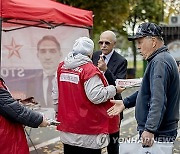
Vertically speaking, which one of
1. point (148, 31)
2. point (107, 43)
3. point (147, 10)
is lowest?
point (107, 43)

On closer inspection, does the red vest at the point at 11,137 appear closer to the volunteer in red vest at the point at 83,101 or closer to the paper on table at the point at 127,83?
the volunteer in red vest at the point at 83,101

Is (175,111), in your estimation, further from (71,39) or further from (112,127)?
(71,39)

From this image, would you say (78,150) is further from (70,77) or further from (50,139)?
(50,139)

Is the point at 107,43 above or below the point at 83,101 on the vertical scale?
above

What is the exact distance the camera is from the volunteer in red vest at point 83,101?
12.5 feet

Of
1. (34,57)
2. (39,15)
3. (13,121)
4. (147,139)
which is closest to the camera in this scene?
(147,139)

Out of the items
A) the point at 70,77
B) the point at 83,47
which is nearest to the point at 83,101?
the point at 70,77

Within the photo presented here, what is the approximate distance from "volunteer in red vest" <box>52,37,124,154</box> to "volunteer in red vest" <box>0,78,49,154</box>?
1.74 ft

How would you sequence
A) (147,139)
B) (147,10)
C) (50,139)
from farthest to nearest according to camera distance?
(147,10) → (50,139) → (147,139)

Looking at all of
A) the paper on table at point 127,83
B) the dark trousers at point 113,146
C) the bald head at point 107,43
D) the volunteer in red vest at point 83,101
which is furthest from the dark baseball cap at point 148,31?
the dark trousers at point 113,146

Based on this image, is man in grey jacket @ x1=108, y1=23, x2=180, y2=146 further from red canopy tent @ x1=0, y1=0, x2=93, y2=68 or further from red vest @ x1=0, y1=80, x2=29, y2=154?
red canopy tent @ x1=0, y1=0, x2=93, y2=68

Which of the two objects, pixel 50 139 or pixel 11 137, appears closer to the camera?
pixel 11 137

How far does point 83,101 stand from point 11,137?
84 centimetres

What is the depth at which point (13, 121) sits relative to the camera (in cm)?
333
